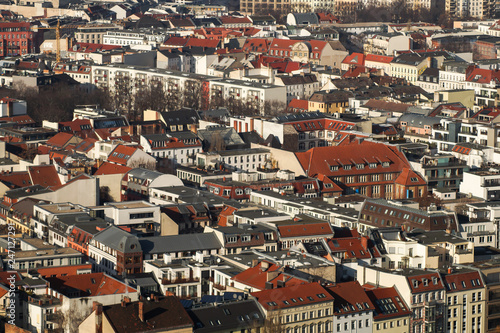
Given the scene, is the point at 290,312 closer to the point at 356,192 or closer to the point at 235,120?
the point at 356,192

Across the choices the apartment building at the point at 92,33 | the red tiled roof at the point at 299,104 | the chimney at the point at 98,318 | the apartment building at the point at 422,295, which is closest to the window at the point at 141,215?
the apartment building at the point at 422,295

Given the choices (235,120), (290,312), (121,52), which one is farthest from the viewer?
(121,52)

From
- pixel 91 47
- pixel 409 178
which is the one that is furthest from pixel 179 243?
pixel 91 47

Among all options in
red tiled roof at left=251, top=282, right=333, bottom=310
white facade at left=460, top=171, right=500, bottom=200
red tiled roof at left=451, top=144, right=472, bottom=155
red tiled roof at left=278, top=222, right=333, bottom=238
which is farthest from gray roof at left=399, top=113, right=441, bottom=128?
red tiled roof at left=251, top=282, right=333, bottom=310

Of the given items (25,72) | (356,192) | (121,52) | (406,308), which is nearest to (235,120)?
(356,192)

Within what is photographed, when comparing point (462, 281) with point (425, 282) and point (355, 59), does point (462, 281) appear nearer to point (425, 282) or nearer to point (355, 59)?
A: point (425, 282)

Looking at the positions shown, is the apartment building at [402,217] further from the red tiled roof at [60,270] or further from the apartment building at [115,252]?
the red tiled roof at [60,270]

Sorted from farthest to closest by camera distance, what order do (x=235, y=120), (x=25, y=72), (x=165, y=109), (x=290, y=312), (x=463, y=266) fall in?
(x=25, y=72) < (x=165, y=109) < (x=235, y=120) < (x=463, y=266) < (x=290, y=312)
